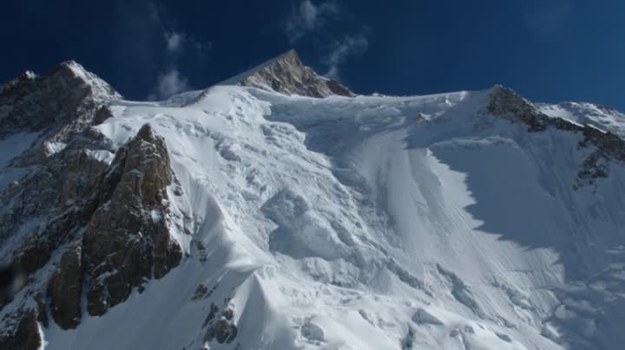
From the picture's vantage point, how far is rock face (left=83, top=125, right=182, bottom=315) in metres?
50.7

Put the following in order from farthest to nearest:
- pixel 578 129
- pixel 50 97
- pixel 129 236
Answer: pixel 50 97, pixel 578 129, pixel 129 236

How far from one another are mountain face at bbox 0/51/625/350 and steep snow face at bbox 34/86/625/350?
0.51 feet

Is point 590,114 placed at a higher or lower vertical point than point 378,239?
higher

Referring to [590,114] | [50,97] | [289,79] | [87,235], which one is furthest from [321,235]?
[50,97]

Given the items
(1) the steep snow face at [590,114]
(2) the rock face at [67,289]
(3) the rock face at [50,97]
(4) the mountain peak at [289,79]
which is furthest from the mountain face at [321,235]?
(3) the rock face at [50,97]

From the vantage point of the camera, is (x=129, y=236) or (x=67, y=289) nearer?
(x=67, y=289)

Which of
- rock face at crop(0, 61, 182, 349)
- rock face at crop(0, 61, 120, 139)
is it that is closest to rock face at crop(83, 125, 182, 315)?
rock face at crop(0, 61, 182, 349)

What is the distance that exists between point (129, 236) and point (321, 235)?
13269 millimetres

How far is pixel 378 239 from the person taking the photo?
5584cm

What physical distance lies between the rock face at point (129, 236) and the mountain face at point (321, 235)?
0.10m

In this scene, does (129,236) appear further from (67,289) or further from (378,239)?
(378,239)

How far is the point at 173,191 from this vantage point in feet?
184

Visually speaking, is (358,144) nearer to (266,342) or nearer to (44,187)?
(44,187)

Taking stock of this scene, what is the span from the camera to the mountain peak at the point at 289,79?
348 ft
